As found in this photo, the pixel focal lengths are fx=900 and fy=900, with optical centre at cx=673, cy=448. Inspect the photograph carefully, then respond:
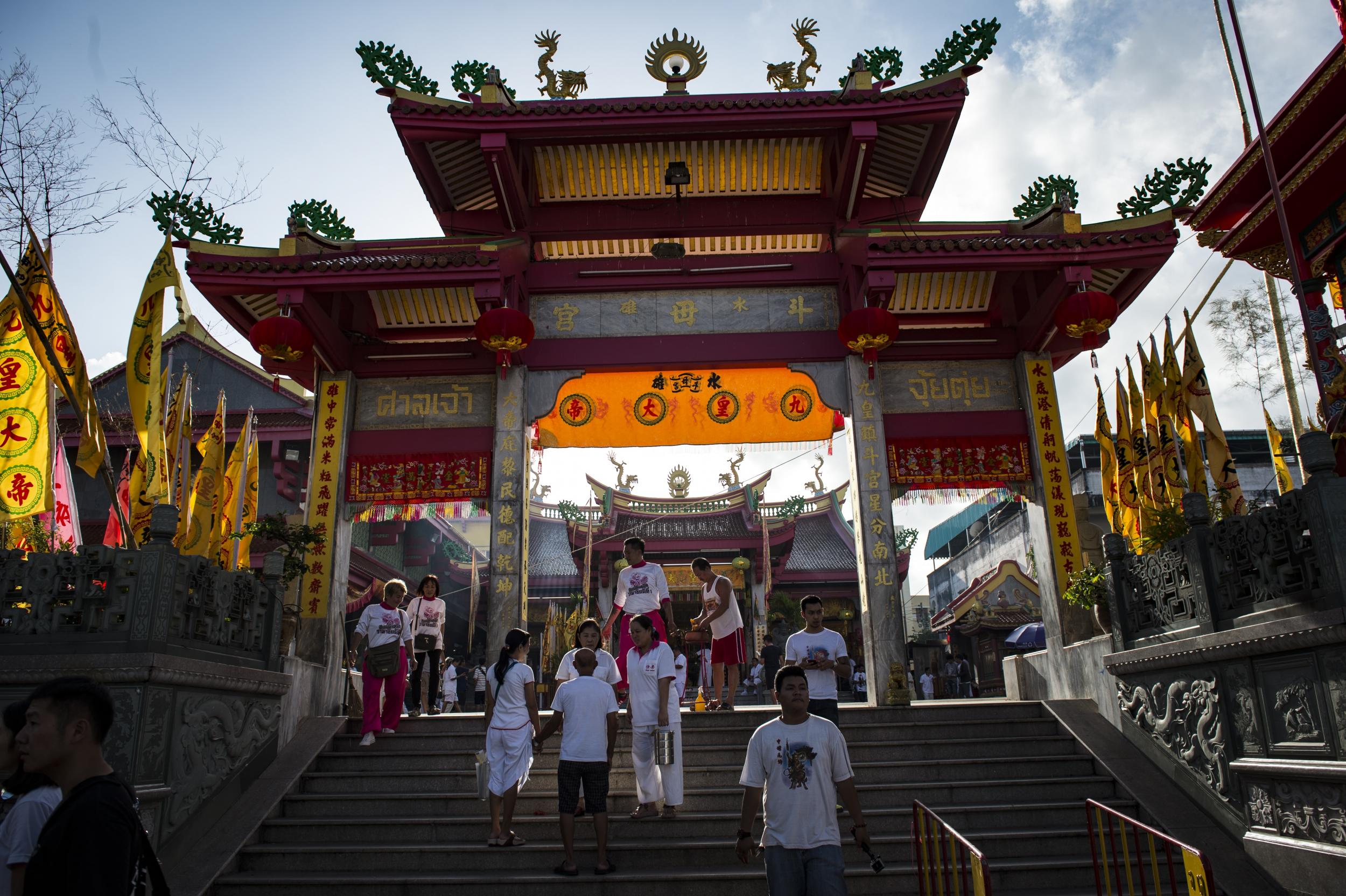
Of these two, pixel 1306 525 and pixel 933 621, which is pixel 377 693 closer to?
pixel 1306 525

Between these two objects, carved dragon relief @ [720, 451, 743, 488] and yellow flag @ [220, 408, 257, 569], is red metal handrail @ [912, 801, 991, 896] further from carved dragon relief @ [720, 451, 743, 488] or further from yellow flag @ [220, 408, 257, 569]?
carved dragon relief @ [720, 451, 743, 488]

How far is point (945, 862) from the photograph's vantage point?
17.4 ft

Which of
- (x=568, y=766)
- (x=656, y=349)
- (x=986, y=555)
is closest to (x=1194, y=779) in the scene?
(x=568, y=766)

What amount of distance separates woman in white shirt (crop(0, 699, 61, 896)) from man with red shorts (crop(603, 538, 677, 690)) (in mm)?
5082

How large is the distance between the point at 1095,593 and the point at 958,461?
300 centimetres

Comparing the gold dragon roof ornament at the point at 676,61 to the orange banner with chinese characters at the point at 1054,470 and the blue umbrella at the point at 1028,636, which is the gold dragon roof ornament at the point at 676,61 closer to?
the orange banner with chinese characters at the point at 1054,470

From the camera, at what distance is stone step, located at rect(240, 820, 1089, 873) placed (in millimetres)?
6207

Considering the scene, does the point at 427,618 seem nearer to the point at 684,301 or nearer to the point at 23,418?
the point at 23,418

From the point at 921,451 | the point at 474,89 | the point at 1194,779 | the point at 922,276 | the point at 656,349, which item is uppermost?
the point at 474,89

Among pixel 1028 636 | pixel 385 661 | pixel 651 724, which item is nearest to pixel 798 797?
pixel 651 724

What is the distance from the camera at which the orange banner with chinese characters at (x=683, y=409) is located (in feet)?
42.3

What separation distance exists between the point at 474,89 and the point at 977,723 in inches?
366

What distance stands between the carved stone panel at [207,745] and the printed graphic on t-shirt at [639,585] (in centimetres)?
332

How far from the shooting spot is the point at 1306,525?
5.53m
